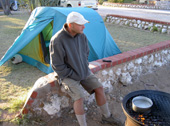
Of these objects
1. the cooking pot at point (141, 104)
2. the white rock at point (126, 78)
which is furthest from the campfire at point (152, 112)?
the white rock at point (126, 78)

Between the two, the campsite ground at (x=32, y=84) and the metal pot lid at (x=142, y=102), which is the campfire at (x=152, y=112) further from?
the campsite ground at (x=32, y=84)

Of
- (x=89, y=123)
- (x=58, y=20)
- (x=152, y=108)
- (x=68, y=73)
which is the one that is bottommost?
(x=89, y=123)

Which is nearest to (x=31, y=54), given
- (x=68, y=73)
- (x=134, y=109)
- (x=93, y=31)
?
(x=93, y=31)

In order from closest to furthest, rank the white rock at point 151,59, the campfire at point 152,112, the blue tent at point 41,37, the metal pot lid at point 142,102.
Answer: the campfire at point 152,112, the metal pot lid at point 142,102, the blue tent at point 41,37, the white rock at point 151,59

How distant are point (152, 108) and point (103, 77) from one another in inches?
43.8

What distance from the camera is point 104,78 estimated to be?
3.20 m

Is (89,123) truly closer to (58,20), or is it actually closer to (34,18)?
(58,20)

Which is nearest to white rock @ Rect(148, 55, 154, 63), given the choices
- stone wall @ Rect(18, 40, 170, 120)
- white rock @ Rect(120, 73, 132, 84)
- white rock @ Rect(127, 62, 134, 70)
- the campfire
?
stone wall @ Rect(18, 40, 170, 120)

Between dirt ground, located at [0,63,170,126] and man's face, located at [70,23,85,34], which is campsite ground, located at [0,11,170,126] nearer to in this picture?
dirt ground, located at [0,63,170,126]

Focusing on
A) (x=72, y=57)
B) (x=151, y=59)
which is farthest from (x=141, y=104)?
(x=151, y=59)

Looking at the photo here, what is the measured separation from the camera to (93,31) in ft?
14.2

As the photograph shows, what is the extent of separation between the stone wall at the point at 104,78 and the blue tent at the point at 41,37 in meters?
0.84

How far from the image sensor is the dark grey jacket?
7.07ft

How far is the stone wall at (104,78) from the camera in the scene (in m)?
2.46
